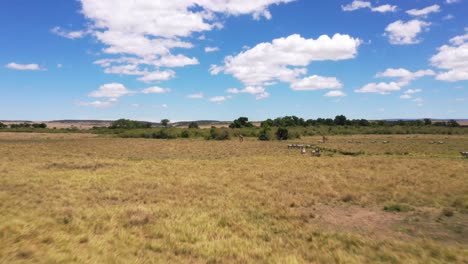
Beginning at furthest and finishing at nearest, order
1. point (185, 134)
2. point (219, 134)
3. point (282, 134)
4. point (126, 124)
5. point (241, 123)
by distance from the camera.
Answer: point (126, 124) → point (241, 123) → point (185, 134) → point (219, 134) → point (282, 134)

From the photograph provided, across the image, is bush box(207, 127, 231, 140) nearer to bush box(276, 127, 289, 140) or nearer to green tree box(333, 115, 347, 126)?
bush box(276, 127, 289, 140)

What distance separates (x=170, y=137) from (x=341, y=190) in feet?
237

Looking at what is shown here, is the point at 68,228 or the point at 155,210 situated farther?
the point at 155,210

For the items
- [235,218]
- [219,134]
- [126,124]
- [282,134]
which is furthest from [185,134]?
[235,218]

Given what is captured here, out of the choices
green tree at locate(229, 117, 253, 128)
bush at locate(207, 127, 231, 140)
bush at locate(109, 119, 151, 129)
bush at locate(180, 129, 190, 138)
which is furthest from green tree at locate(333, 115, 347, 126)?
bush at locate(109, 119, 151, 129)

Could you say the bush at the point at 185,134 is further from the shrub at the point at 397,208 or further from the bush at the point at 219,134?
the shrub at the point at 397,208

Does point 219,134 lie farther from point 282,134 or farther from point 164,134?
point 164,134

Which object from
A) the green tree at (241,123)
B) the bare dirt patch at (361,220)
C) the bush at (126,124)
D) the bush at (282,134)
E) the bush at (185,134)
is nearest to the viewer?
the bare dirt patch at (361,220)

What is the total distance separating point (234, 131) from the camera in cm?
8300

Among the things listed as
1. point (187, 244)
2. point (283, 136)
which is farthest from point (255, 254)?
point (283, 136)

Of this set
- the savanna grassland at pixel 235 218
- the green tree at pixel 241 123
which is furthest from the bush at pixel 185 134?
the savanna grassland at pixel 235 218

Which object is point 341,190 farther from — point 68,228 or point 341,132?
point 341,132

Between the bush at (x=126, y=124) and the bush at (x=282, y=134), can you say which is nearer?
the bush at (x=282, y=134)

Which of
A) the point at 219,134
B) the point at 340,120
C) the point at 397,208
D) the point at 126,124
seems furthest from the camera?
the point at 340,120
